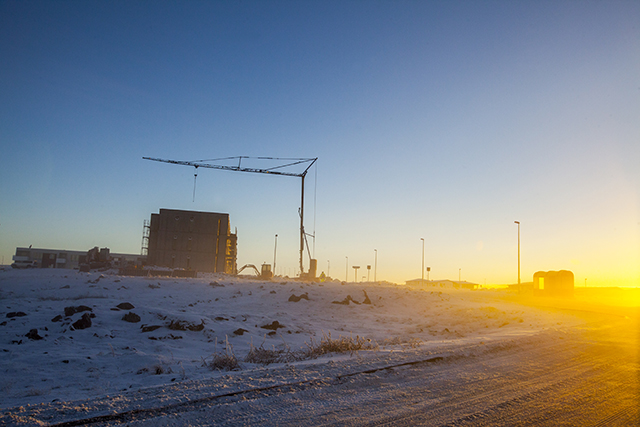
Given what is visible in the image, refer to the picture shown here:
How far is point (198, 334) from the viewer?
1212 centimetres

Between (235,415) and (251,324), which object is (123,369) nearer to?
(235,415)

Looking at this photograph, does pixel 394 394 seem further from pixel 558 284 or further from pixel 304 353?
pixel 558 284

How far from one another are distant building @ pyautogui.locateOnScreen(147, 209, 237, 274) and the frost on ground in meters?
49.8

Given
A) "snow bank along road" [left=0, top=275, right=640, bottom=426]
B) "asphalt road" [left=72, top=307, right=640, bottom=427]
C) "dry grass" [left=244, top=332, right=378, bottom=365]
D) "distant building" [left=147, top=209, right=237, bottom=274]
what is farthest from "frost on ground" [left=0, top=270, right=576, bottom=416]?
"distant building" [left=147, top=209, right=237, bottom=274]

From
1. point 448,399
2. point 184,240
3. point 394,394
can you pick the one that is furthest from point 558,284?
point 184,240

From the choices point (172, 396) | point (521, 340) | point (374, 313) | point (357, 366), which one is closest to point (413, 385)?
point (357, 366)

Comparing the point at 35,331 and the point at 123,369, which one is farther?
→ the point at 35,331

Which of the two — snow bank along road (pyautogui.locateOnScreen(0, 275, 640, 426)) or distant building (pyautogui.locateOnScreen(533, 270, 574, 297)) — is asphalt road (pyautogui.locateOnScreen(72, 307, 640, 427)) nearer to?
snow bank along road (pyautogui.locateOnScreen(0, 275, 640, 426))

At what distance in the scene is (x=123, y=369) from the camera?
25.8ft

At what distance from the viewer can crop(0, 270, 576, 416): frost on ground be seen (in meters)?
6.74

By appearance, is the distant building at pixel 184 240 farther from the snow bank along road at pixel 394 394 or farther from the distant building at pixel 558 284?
the snow bank along road at pixel 394 394

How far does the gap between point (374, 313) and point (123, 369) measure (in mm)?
14911

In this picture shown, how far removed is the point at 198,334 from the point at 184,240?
65.8 meters

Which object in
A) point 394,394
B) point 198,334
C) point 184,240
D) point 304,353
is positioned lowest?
point 198,334
